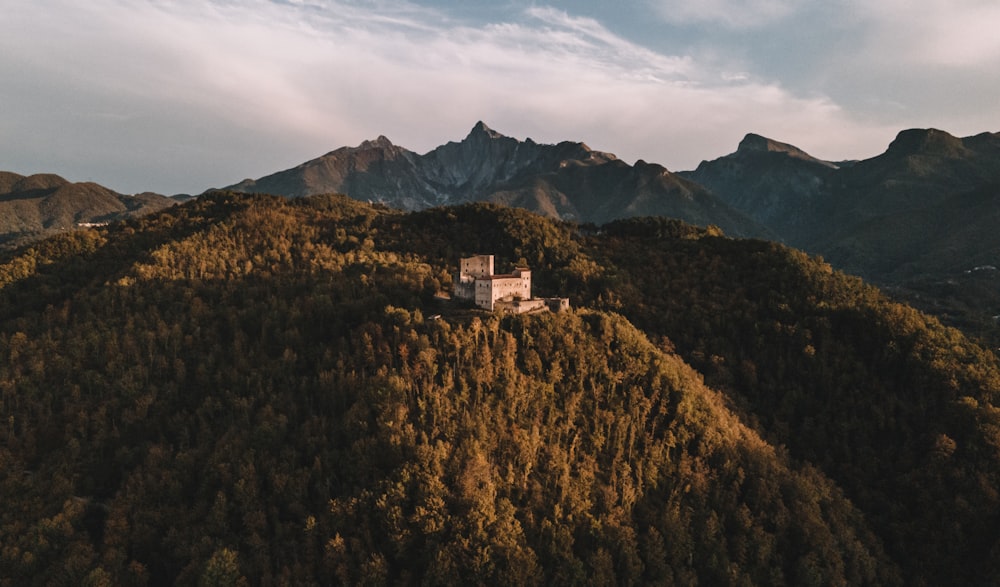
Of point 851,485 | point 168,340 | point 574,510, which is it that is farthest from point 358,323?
point 851,485

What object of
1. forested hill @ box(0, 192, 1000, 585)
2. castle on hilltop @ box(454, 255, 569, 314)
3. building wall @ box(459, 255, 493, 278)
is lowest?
forested hill @ box(0, 192, 1000, 585)

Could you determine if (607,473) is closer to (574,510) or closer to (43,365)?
(574,510)

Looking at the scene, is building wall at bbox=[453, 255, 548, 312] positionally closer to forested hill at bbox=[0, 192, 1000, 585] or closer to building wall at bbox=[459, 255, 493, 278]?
building wall at bbox=[459, 255, 493, 278]

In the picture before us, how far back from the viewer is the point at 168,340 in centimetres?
13162

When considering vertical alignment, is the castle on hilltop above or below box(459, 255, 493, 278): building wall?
below

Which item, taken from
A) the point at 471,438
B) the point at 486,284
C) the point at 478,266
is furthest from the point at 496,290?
the point at 471,438

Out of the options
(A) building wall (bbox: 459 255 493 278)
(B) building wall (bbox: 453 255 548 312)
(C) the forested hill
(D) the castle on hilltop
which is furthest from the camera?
(A) building wall (bbox: 459 255 493 278)

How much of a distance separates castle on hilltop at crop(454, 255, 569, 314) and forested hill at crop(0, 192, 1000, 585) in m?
5.02

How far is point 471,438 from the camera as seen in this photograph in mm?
91188

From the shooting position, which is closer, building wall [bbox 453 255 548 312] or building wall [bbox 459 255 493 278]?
building wall [bbox 453 255 548 312]

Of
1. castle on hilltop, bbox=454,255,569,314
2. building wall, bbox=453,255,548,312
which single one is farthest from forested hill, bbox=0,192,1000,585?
building wall, bbox=453,255,548,312

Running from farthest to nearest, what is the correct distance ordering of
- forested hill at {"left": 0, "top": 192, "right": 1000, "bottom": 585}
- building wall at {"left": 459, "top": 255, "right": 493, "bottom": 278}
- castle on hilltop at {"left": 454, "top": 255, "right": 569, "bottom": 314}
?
1. building wall at {"left": 459, "top": 255, "right": 493, "bottom": 278}
2. castle on hilltop at {"left": 454, "top": 255, "right": 569, "bottom": 314}
3. forested hill at {"left": 0, "top": 192, "right": 1000, "bottom": 585}

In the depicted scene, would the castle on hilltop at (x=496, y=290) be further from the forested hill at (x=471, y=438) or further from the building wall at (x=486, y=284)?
the forested hill at (x=471, y=438)

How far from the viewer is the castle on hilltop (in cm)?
11825
